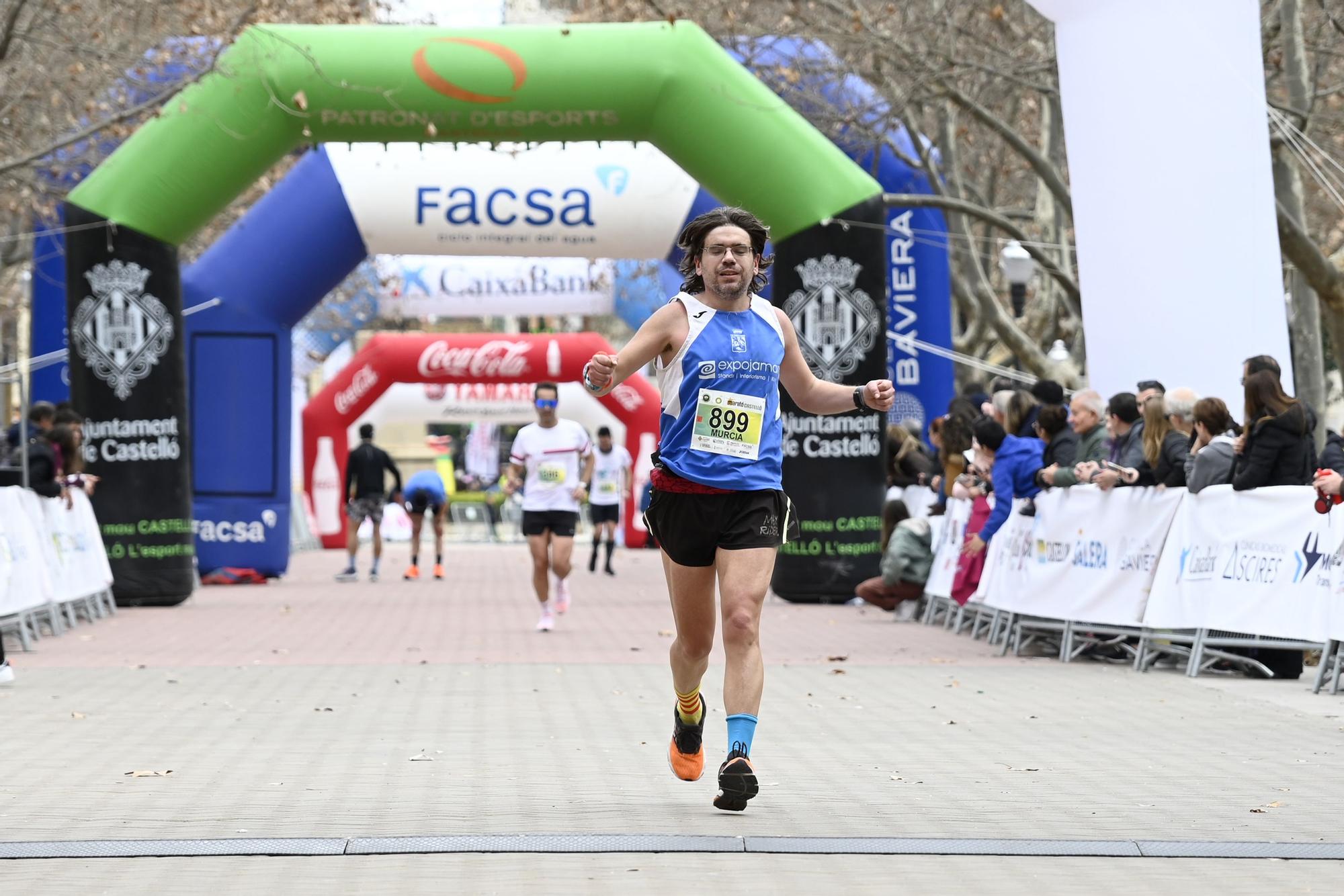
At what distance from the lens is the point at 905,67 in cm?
1855

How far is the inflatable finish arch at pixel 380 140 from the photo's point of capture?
54.8 ft

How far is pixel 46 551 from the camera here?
14.2 metres

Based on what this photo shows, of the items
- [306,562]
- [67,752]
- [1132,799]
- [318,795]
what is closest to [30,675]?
[67,752]

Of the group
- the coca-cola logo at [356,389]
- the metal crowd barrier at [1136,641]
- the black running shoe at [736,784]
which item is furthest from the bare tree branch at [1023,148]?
the coca-cola logo at [356,389]

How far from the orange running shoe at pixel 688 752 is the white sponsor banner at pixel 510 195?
14435mm

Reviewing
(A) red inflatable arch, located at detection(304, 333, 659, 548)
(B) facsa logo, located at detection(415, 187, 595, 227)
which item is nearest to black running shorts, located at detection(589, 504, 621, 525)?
(B) facsa logo, located at detection(415, 187, 595, 227)

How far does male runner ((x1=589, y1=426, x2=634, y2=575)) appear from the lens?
24375 millimetres

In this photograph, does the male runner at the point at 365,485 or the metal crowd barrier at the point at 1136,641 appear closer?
the metal crowd barrier at the point at 1136,641

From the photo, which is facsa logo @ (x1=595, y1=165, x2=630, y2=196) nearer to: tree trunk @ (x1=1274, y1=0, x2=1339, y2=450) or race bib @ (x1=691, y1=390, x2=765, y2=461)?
tree trunk @ (x1=1274, y1=0, x2=1339, y2=450)

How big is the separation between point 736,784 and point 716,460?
3.44 ft

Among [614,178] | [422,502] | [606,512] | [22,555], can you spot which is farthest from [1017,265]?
[22,555]

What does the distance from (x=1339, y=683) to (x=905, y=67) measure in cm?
961

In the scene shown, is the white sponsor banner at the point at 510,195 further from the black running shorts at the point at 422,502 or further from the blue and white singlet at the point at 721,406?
the blue and white singlet at the point at 721,406

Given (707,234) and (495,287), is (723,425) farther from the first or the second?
(495,287)
